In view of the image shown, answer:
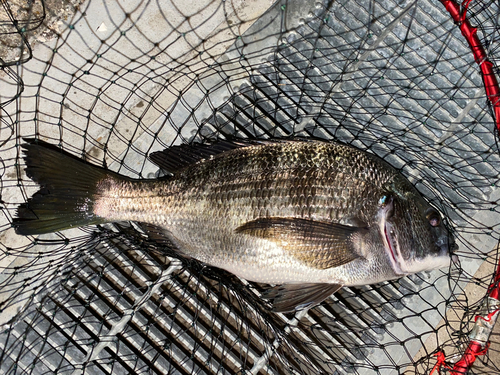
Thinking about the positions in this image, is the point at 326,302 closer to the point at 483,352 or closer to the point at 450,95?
the point at 483,352

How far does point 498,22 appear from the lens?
2662mm

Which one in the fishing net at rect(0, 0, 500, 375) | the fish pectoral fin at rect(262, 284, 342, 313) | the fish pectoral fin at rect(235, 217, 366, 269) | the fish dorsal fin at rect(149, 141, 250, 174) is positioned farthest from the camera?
the fishing net at rect(0, 0, 500, 375)

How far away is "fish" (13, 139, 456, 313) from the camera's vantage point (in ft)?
7.45

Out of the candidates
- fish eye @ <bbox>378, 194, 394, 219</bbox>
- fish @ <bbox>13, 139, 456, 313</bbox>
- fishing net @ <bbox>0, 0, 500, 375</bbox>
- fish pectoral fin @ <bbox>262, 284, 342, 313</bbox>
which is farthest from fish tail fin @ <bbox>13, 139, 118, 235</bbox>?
fish eye @ <bbox>378, 194, 394, 219</bbox>

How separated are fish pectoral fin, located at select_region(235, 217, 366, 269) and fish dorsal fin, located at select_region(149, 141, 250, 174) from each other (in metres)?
0.52

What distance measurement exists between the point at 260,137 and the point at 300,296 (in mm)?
1108

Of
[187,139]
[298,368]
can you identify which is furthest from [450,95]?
[298,368]

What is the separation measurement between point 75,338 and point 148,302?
521 millimetres

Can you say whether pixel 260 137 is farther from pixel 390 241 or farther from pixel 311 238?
pixel 390 241

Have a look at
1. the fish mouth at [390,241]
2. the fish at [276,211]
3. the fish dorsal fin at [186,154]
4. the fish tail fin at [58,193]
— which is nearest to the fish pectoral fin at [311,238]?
the fish at [276,211]

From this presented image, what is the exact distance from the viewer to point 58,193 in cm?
243

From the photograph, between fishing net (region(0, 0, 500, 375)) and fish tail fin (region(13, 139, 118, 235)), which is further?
fishing net (region(0, 0, 500, 375))

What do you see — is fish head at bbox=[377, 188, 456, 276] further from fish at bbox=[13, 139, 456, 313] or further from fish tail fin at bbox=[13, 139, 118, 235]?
fish tail fin at bbox=[13, 139, 118, 235]

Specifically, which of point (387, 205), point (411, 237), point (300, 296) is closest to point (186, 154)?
point (300, 296)
